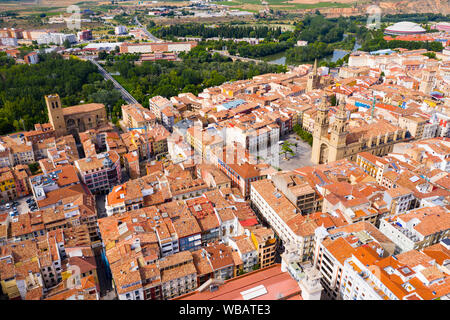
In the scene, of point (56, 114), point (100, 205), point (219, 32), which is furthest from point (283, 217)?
point (219, 32)

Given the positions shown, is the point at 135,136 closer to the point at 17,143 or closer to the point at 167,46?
the point at 17,143

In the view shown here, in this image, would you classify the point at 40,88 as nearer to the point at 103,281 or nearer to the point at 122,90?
the point at 122,90

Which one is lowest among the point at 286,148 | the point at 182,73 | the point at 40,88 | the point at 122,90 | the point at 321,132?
the point at 286,148

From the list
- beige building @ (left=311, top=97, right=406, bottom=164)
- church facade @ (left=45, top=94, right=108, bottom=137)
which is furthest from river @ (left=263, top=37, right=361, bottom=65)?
church facade @ (left=45, top=94, right=108, bottom=137)

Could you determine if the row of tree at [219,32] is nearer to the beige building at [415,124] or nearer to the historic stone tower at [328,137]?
the beige building at [415,124]

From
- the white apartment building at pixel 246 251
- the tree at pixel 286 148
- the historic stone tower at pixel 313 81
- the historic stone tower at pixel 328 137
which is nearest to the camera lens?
the white apartment building at pixel 246 251

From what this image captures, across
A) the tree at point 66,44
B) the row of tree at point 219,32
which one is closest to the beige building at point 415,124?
the row of tree at point 219,32
